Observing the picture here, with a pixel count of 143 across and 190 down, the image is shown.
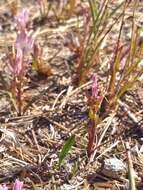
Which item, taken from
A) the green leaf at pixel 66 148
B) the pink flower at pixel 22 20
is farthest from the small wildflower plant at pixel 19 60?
the green leaf at pixel 66 148

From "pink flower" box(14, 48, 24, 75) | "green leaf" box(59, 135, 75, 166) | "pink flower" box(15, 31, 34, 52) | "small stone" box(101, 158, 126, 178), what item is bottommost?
"small stone" box(101, 158, 126, 178)

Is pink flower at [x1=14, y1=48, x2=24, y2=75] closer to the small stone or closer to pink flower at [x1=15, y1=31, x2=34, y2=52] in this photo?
pink flower at [x1=15, y1=31, x2=34, y2=52]

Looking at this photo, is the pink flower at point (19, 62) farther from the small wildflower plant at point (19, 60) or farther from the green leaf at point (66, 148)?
the green leaf at point (66, 148)

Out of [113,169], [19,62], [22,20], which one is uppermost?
[22,20]

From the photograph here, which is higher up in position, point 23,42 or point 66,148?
point 23,42

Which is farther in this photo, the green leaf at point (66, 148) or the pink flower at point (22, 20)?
the pink flower at point (22, 20)

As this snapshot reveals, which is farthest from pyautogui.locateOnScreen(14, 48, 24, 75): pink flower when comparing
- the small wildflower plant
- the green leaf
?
the green leaf

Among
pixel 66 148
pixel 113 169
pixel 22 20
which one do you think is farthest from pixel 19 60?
pixel 113 169

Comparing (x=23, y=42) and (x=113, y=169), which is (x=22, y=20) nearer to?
(x=23, y=42)

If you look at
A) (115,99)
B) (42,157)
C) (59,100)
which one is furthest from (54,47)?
(42,157)

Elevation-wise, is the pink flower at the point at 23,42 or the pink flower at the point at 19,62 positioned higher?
the pink flower at the point at 23,42

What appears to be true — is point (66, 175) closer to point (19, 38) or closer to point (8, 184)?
point (8, 184)
